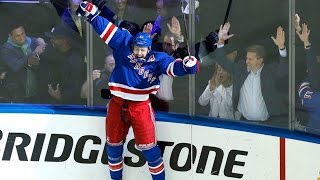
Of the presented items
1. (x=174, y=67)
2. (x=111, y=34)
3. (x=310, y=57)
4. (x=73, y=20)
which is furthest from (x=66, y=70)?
(x=310, y=57)

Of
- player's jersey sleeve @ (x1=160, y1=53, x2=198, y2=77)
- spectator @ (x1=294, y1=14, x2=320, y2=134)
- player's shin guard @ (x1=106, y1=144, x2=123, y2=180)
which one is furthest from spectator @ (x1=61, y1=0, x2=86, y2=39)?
spectator @ (x1=294, y1=14, x2=320, y2=134)

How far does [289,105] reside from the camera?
4527 mm

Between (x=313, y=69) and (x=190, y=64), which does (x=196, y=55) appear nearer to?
(x=190, y=64)

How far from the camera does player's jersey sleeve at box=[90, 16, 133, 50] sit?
445 cm

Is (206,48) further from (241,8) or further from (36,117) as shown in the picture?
(36,117)

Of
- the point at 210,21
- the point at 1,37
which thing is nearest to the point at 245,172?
the point at 210,21

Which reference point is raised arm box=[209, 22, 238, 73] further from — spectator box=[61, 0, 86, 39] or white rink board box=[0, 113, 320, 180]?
spectator box=[61, 0, 86, 39]

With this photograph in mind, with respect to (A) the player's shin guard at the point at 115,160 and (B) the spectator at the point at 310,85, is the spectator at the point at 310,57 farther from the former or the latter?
(A) the player's shin guard at the point at 115,160

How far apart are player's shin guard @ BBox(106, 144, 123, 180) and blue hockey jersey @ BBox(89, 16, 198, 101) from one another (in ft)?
1.27

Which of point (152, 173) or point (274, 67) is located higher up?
point (274, 67)

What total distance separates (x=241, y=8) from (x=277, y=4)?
25cm

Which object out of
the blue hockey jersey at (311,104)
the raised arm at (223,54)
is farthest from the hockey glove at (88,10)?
the blue hockey jersey at (311,104)

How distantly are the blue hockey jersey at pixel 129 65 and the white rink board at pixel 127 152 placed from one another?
0.35 metres

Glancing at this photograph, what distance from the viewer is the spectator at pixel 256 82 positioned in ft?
14.9
